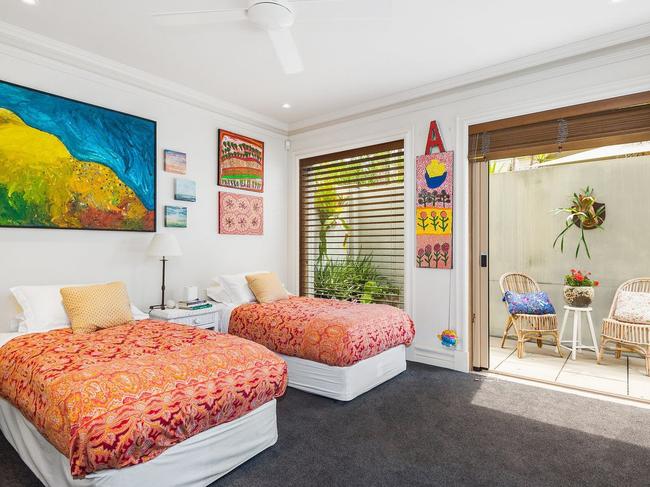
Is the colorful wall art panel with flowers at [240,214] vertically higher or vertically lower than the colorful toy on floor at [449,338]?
higher

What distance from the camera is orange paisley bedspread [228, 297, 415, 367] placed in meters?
3.15

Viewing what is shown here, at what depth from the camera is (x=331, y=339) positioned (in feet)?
10.3

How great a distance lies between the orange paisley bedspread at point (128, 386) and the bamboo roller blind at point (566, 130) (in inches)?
112

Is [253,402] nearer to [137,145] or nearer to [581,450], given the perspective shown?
[581,450]

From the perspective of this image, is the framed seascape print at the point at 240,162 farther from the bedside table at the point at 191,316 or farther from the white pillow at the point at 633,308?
the white pillow at the point at 633,308

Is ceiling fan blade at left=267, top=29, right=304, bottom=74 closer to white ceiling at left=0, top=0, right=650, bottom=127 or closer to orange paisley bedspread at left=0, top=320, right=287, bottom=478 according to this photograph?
white ceiling at left=0, top=0, right=650, bottom=127

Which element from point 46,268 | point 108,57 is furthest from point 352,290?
point 108,57

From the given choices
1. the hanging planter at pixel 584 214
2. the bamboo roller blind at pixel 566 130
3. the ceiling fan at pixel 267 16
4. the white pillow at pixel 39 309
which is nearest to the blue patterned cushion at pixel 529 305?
the hanging planter at pixel 584 214

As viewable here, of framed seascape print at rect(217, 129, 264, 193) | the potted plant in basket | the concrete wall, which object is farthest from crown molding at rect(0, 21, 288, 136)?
the potted plant in basket

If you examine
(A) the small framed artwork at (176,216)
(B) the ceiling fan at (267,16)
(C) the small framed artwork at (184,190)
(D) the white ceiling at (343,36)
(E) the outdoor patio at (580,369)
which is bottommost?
(E) the outdoor patio at (580,369)

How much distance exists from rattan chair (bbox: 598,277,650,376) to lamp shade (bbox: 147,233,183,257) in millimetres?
4342

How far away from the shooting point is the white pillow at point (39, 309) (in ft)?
9.24

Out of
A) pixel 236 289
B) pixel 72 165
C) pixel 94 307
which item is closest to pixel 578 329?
pixel 236 289

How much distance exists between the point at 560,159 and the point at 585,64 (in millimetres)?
2050
